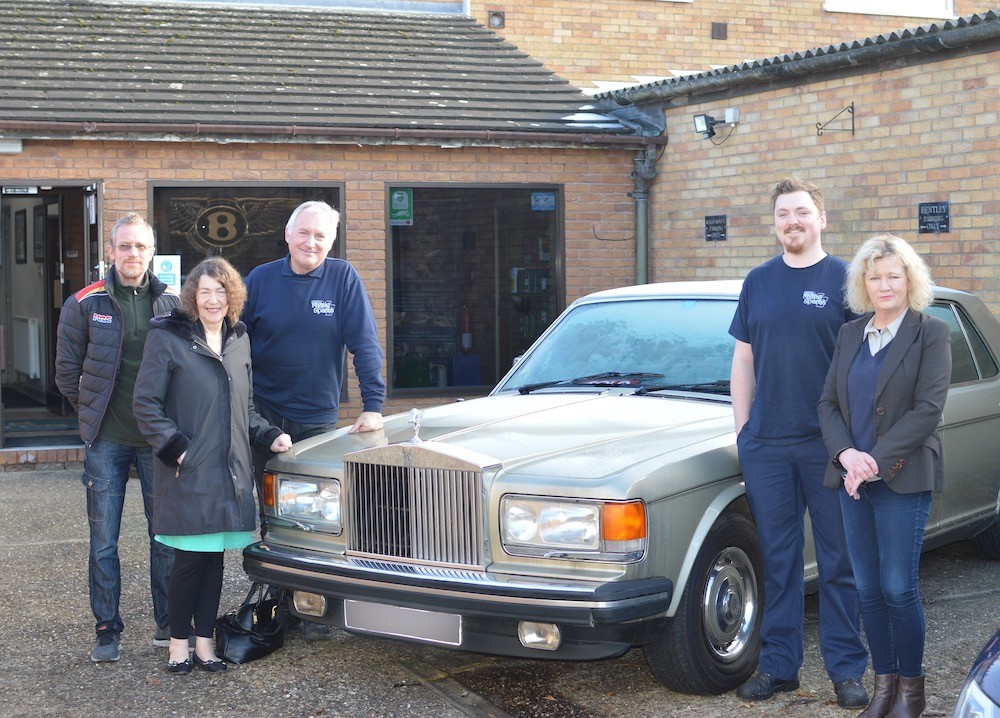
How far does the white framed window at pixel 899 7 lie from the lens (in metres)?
15.9

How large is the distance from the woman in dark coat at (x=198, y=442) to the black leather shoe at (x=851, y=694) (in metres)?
2.43

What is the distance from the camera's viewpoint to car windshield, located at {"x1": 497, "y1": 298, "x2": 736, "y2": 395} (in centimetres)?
577

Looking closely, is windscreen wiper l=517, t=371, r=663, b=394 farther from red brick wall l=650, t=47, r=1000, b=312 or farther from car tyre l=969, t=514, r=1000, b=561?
red brick wall l=650, t=47, r=1000, b=312

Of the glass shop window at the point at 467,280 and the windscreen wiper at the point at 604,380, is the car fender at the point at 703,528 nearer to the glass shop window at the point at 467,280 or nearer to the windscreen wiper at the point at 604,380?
the windscreen wiper at the point at 604,380

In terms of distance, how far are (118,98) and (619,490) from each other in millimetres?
8133

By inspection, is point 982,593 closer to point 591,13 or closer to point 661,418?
point 661,418

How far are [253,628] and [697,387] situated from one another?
2.21m

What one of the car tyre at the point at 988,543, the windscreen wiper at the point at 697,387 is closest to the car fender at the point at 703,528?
the windscreen wiper at the point at 697,387

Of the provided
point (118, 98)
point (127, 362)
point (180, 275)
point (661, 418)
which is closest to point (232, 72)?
point (118, 98)

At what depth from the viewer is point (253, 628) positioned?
5586 mm

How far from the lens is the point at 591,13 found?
14.5 meters

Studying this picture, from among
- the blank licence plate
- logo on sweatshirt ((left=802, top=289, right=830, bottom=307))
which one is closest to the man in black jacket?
the blank licence plate

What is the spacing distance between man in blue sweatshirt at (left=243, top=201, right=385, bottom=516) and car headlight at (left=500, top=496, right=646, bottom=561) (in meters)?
1.37

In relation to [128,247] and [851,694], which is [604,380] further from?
[128,247]
